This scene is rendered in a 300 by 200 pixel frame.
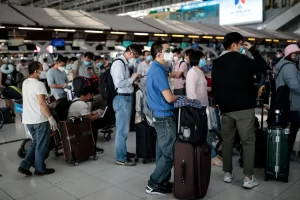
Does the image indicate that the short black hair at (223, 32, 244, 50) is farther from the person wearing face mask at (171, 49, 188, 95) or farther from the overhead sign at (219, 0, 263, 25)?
the overhead sign at (219, 0, 263, 25)

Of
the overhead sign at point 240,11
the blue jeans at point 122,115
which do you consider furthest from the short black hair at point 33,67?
the overhead sign at point 240,11

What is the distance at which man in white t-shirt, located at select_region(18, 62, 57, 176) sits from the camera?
11.7ft

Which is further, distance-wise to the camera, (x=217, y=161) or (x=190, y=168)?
(x=217, y=161)

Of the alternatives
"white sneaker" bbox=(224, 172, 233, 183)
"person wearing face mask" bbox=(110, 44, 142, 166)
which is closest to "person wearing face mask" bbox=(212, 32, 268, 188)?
"white sneaker" bbox=(224, 172, 233, 183)

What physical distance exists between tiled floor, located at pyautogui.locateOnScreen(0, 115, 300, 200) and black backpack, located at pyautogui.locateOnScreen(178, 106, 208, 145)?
0.69 meters

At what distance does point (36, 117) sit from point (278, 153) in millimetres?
2832

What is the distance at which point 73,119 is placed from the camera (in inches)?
163

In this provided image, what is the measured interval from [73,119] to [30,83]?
813mm

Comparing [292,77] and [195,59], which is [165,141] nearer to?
[195,59]

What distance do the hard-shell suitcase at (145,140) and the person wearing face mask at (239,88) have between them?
1136 millimetres

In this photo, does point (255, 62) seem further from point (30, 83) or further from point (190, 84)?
point (30, 83)

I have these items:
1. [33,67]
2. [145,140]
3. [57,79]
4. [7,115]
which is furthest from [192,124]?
Answer: [7,115]

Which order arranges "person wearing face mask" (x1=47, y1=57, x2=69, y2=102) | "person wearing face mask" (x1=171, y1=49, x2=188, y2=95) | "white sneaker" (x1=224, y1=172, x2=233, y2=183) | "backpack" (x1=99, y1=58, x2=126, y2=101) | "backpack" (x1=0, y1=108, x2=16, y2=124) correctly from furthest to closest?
"backpack" (x1=0, y1=108, x2=16, y2=124)
"person wearing face mask" (x1=47, y1=57, x2=69, y2=102)
"person wearing face mask" (x1=171, y1=49, x2=188, y2=95)
"backpack" (x1=99, y1=58, x2=126, y2=101)
"white sneaker" (x1=224, y1=172, x2=233, y2=183)

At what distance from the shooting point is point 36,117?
11.9ft
